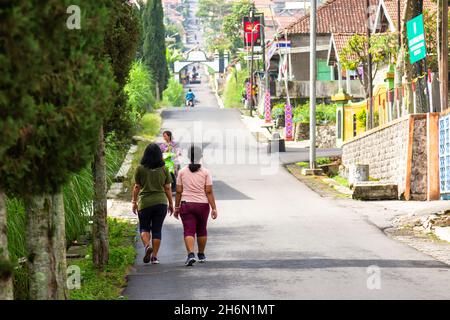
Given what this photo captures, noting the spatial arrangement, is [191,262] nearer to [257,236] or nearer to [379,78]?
[257,236]

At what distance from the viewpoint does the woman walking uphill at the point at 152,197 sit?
581 inches

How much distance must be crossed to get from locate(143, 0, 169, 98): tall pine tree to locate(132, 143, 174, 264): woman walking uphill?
207 ft

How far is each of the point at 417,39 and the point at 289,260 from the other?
41.6 feet

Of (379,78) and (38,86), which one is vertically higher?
(379,78)

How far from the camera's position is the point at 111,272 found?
13.8m

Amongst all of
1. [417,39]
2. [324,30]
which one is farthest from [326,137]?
[417,39]

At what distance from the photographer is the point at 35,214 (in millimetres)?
9109

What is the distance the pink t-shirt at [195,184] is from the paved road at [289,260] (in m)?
0.93

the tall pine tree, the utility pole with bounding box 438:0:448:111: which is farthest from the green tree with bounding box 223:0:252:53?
the utility pole with bounding box 438:0:448:111

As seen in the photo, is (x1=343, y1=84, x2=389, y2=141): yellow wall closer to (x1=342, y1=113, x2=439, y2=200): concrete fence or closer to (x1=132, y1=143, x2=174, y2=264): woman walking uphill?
(x1=342, y1=113, x2=439, y2=200): concrete fence

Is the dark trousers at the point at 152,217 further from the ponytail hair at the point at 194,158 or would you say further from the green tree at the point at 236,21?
the green tree at the point at 236,21

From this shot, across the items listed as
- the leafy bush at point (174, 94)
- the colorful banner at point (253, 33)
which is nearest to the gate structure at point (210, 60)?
the leafy bush at point (174, 94)
